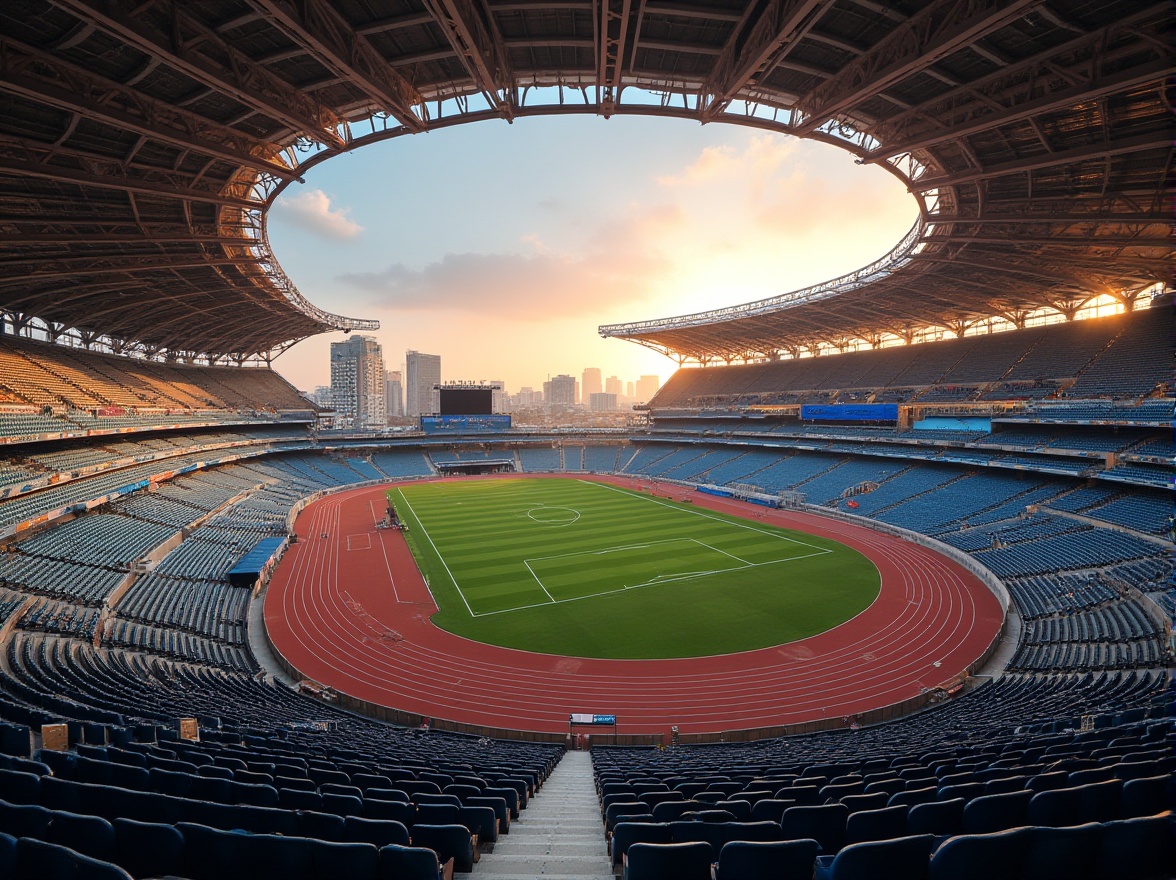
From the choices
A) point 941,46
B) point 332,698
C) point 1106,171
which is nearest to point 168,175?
point 332,698

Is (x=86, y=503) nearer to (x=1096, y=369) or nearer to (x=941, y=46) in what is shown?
(x=941, y=46)

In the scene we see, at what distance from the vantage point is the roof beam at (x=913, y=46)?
1211 cm

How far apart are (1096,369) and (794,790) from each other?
159ft

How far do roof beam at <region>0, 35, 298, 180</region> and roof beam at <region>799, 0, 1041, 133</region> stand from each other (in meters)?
18.8

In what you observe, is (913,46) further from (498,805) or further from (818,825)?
(498,805)

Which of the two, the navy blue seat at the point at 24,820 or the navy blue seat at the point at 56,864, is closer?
the navy blue seat at the point at 56,864

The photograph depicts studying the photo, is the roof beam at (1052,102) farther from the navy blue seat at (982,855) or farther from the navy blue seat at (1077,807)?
the navy blue seat at (982,855)

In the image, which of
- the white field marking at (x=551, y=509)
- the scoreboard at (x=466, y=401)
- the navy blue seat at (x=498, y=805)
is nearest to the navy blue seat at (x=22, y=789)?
the navy blue seat at (x=498, y=805)

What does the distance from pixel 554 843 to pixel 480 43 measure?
693 inches

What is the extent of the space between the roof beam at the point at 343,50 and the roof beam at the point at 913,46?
12576 mm

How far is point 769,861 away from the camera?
3672mm

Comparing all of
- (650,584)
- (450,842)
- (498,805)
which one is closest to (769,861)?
(450,842)

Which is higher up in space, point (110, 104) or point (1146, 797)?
point (110, 104)

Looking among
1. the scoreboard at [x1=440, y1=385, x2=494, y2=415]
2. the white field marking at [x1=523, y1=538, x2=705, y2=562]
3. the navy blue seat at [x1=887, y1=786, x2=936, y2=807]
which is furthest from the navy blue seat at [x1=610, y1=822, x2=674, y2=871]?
the scoreboard at [x1=440, y1=385, x2=494, y2=415]
